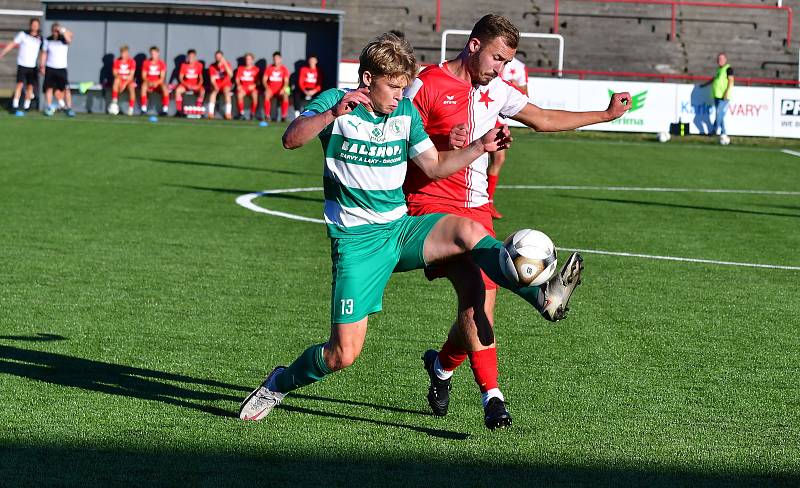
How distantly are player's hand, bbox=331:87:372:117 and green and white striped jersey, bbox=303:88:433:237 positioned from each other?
0.72ft

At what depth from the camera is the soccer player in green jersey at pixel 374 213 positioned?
5387 mm

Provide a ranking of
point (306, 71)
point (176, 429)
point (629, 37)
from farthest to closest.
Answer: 1. point (629, 37)
2. point (306, 71)
3. point (176, 429)

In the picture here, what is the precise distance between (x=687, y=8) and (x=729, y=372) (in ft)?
119

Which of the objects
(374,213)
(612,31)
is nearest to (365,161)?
(374,213)

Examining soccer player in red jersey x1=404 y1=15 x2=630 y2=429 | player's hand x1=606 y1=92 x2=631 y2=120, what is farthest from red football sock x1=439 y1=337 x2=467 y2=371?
player's hand x1=606 y1=92 x2=631 y2=120

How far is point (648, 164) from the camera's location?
75.6 ft

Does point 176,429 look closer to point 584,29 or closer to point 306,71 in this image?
point 306,71

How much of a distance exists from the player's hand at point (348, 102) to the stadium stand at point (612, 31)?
110 ft

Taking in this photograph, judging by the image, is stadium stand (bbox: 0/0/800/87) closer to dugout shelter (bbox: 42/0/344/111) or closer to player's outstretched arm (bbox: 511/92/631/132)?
dugout shelter (bbox: 42/0/344/111)

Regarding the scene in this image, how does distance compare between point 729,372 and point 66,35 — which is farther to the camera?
point 66,35

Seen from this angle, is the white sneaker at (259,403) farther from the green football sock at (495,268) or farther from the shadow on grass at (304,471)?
the green football sock at (495,268)

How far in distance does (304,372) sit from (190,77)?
29920mm

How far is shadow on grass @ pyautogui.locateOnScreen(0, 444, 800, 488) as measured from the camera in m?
4.67

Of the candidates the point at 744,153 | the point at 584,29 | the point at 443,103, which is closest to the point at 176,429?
the point at 443,103
